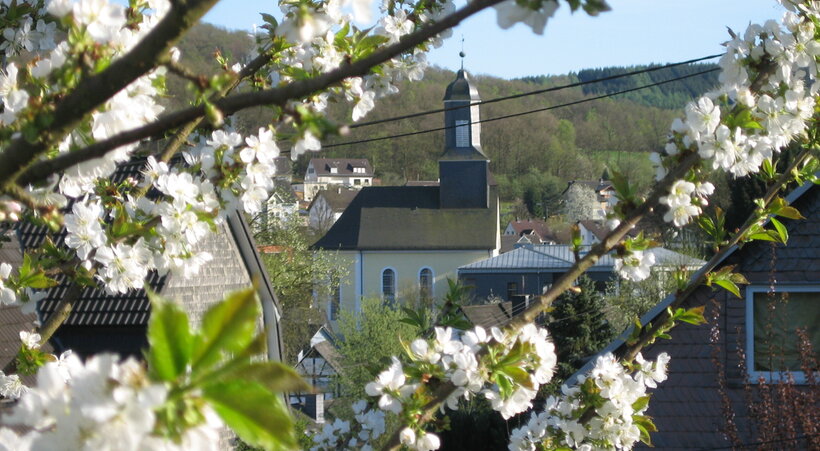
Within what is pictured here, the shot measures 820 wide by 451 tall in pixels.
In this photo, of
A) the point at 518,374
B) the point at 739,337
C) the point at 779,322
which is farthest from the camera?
the point at 739,337

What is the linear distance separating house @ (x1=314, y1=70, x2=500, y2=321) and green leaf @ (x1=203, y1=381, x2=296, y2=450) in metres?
42.0

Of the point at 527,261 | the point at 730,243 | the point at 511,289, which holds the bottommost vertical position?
the point at 511,289

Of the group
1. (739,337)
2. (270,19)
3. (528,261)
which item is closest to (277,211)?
(528,261)

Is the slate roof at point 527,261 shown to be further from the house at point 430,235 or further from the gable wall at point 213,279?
the gable wall at point 213,279

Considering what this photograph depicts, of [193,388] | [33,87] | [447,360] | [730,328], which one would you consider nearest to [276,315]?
[730,328]

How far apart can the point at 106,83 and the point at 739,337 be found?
25.4ft

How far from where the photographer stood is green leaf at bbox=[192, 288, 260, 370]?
722mm

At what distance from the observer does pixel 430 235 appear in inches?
1736

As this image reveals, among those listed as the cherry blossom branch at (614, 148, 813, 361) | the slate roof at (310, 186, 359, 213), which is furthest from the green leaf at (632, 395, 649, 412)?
the slate roof at (310, 186, 359, 213)

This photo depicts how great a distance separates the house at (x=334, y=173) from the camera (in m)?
86.4

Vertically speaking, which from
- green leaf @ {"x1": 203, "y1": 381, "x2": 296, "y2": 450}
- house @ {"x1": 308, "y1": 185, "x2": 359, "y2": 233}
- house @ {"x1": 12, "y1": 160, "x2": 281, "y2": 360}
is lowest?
house @ {"x1": 12, "y1": 160, "x2": 281, "y2": 360}

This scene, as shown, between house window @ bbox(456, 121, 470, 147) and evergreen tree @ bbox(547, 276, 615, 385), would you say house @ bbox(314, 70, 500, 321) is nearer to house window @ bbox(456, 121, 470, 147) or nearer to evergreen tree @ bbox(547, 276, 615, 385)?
house window @ bbox(456, 121, 470, 147)

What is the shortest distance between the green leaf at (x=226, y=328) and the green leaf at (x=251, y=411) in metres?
0.03

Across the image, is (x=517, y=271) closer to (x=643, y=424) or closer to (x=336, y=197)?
(x=336, y=197)
